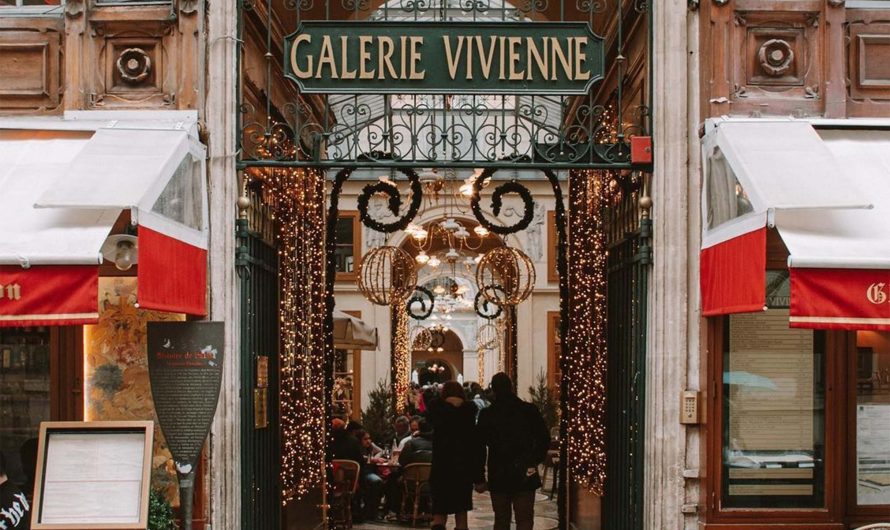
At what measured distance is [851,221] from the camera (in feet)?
23.8

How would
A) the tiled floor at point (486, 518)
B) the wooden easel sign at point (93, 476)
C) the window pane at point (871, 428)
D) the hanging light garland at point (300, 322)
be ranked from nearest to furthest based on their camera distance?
the wooden easel sign at point (93, 476) < the window pane at point (871, 428) < the hanging light garland at point (300, 322) < the tiled floor at point (486, 518)

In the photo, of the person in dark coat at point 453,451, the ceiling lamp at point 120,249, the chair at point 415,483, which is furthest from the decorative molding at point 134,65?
the chair at point 415,483

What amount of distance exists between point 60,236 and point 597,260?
5.73 m

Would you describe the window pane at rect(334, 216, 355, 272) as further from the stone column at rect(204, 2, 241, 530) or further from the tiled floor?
the stone column at rect(204, 2, 241, 530)

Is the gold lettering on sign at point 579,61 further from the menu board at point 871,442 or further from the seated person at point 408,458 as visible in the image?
the seated person at point 408,458

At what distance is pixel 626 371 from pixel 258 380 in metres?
3.05

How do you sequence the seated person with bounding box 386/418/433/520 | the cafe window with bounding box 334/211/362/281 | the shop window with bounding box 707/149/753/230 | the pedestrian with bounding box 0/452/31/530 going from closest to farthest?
the pedestrian with bounding box 0/452/31/530
the shop window with bounding box 707/149/753/230
the seated person with bounding box 386/418/433/520
the cafe window with bounding box 334/211/362/281

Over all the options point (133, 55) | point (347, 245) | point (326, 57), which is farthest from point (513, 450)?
point (347, 245)

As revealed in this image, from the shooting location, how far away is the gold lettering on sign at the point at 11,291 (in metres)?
6.79

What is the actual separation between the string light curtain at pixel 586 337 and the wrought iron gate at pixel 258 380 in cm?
295

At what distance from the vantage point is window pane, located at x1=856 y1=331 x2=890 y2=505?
848 cm

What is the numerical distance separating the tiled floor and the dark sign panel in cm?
782

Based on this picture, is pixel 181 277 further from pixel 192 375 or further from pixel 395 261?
pixel 395 261

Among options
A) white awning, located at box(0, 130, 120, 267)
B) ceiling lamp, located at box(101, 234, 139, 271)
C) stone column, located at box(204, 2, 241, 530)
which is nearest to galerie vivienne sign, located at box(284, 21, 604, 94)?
stone column, located at box(204, 2, 241, 530)
